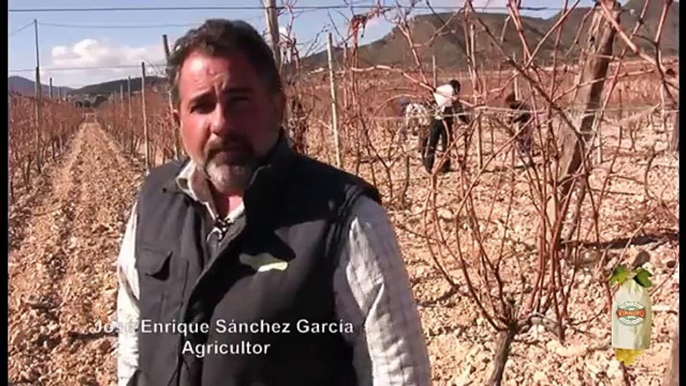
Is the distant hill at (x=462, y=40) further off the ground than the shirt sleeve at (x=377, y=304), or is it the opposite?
the distant hill at (x=462, y=40)

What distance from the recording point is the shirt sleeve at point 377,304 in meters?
0.92

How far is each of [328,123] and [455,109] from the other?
48 centimetres

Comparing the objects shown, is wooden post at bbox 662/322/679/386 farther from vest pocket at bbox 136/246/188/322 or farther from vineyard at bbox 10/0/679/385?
vest pocket at bbox 136/246/188/322

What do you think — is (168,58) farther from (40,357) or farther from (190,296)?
(40,357)

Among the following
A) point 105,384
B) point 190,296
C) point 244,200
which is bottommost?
point 105,384

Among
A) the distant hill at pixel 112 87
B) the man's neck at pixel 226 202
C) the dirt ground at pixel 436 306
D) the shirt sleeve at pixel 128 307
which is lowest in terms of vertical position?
the dirt ground at pixel 436 306

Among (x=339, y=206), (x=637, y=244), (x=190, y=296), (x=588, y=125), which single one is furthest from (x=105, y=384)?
(x=637, y=244)

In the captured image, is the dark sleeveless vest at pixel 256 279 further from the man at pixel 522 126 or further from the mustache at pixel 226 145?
the man at pixel 522 126

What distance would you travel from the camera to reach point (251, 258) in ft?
3.19

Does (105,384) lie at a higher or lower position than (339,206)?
lower

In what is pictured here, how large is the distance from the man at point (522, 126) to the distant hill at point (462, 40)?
107 mm

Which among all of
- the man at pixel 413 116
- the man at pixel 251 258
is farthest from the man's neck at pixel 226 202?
the man at pixel 413 116

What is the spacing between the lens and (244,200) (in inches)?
38.7

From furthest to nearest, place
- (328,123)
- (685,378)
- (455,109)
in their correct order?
(328,123)
(455,109)
(685,378)
